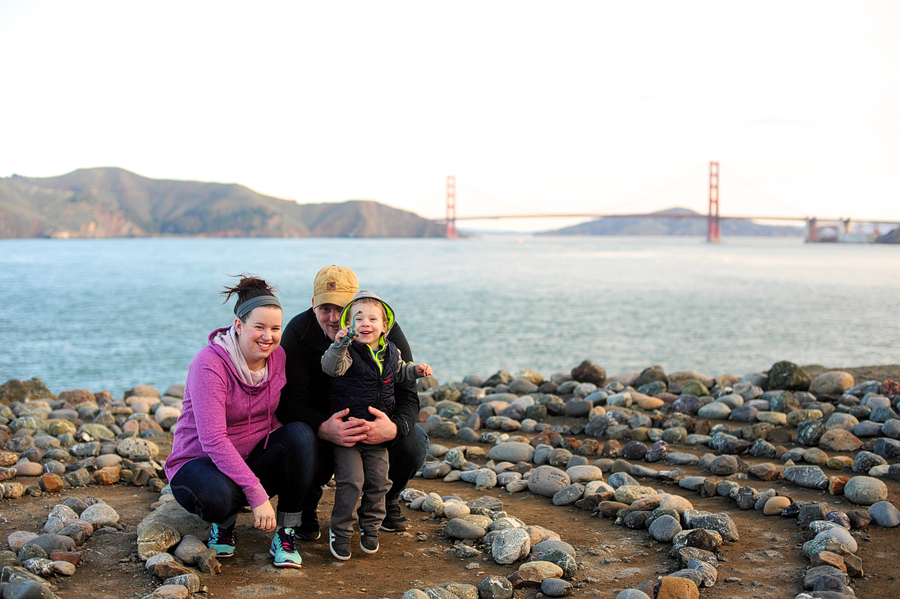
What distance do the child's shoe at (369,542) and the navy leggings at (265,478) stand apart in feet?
0.97

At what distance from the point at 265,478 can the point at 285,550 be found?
0.30 meters

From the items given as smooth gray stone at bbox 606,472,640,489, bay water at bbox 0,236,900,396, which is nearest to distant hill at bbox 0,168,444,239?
bay water at bbox 0,236,900,396

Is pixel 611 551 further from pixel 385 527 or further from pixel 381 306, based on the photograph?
pixel 381 306

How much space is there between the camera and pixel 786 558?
2.82 m

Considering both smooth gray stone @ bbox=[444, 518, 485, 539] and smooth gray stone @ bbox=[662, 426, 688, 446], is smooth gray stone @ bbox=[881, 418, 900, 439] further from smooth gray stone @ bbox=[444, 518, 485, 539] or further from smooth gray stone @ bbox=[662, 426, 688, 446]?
→ smooth gray stone @ bbox=[444, 518, 485, 539]

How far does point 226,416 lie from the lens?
2.86 meters

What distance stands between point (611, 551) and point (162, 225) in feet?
463

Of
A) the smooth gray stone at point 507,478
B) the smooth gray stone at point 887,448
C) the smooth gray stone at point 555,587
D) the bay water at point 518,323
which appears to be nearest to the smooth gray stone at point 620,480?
the smooth gray stone at point 507,478

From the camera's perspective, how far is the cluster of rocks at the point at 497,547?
2.53 metres

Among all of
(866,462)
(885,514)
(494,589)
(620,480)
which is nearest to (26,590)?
(494,589)

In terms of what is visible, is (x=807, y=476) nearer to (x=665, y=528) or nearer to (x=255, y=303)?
(x=665, y=528)

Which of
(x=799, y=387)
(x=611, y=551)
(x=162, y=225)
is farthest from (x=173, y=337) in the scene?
(x=162, y=225)

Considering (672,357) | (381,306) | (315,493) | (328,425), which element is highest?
(381,306)

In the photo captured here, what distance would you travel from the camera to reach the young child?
2.86 meters
